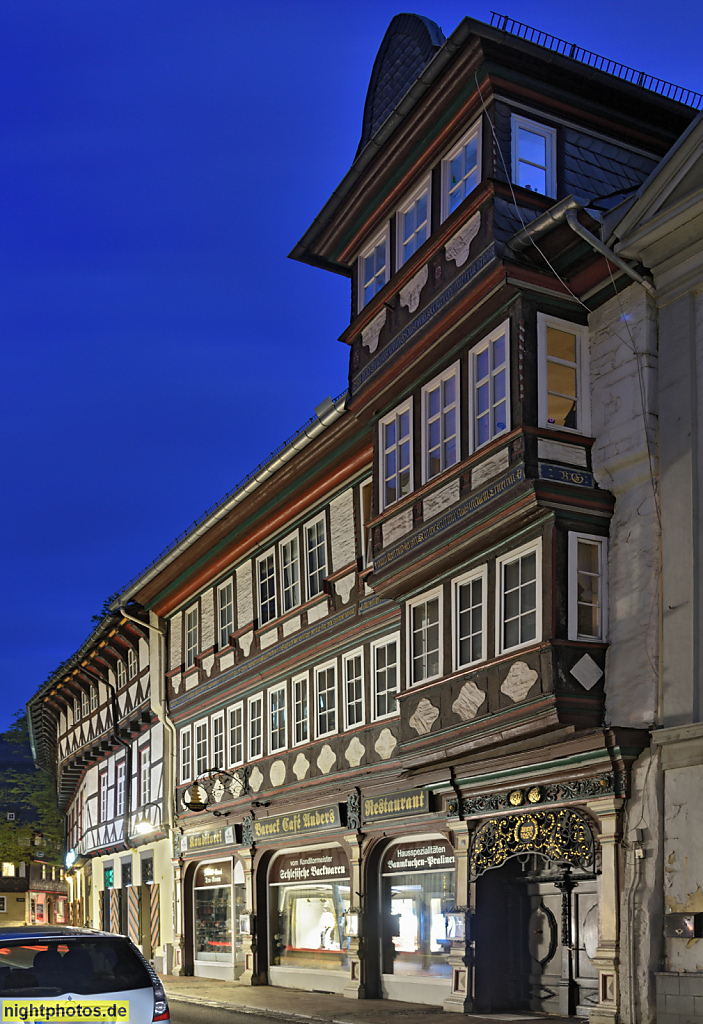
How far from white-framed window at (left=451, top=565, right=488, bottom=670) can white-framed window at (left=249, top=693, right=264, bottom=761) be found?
987 centimetres

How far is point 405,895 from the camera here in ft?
67.3

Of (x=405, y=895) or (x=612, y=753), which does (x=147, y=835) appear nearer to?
(x=405, y=895)

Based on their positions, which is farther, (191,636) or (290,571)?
(191,636)

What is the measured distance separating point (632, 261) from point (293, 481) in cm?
1090

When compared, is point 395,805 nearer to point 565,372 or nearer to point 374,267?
point 565,372

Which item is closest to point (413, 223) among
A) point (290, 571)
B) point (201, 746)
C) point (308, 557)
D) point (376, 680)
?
point (376, 680)

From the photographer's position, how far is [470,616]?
1730 cm

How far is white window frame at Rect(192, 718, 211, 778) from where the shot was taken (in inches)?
1167

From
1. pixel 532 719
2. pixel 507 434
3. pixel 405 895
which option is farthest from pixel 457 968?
pixel 507 434

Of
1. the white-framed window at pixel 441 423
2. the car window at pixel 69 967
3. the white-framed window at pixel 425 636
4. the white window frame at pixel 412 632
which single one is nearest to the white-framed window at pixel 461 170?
the white-framed window at pixel 441 423

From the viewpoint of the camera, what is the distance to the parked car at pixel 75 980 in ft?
27.0

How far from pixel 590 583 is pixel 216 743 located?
50.5 feet

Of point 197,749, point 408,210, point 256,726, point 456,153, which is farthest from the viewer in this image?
point 197,749

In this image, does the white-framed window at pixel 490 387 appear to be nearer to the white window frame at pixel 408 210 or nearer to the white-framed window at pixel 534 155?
the white-framed window at pixel 534 155
